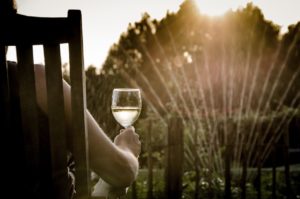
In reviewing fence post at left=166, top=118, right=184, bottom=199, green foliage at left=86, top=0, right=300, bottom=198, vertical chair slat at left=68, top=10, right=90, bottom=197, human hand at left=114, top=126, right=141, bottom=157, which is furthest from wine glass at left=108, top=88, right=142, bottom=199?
green foliage at left=86, top=0, right=300, bottom=198

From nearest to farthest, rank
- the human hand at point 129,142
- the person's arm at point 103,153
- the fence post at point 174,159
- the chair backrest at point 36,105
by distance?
the chair backrest at point 36,105 → the person's arm at point 103,153 → the human hand at point 129,142 → the fence post at point 174,159

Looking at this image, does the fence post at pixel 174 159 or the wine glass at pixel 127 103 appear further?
the fence post at pixel 174 159

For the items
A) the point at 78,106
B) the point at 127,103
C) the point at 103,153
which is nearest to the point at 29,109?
the point at 78,106

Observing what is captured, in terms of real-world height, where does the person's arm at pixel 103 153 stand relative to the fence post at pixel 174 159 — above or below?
above

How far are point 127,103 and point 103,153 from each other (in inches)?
22.2

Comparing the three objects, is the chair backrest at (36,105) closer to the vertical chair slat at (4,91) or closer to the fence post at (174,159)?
the vertical chair slat at (4,91)

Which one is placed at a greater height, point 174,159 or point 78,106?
point 78,106

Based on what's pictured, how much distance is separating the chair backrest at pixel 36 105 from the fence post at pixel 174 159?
3.14 meters

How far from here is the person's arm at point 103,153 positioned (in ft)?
4.77

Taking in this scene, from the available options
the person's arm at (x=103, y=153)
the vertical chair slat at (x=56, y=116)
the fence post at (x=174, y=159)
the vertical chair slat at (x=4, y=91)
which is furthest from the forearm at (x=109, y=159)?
the fence post at (x=174, y=159)

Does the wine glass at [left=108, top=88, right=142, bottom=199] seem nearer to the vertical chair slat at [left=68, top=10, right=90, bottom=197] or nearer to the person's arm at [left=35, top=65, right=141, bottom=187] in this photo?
the person's arm at [left=35, top=65, right=141, bottom=187]

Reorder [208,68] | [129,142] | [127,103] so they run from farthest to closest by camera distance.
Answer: [208,68] < [127,103] < [129,142]

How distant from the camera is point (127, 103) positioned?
6.75 ft

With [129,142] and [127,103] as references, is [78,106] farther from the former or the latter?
[127,103]
